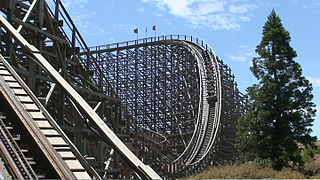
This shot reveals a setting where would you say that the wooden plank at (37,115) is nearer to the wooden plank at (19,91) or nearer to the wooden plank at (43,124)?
the wooden plank at (43,124)

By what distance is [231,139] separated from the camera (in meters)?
31.7

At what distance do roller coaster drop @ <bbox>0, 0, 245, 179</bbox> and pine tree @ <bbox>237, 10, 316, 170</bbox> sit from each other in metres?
4.57

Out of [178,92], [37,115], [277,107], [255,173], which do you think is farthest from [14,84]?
[178,92]

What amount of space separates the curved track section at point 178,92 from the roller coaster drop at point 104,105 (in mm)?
66

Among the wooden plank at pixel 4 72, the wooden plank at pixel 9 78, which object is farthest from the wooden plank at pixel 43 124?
the wooden plank at pixel 4 72

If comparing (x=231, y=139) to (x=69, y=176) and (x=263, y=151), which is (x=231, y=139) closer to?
(x=263, y=151)

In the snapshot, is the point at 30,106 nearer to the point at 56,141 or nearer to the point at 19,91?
the point at 19,91

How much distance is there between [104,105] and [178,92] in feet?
52.7

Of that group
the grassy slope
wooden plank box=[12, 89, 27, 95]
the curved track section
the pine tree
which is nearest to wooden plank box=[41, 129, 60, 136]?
wooden plank box=[12, 89, 27, 95]

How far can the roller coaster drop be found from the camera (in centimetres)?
688

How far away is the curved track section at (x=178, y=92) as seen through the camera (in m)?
30.0

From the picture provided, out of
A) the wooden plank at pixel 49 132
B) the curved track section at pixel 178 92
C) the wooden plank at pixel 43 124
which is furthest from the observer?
the curved track section at pixel 178 92

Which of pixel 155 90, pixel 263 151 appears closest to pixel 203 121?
pixel 155 90

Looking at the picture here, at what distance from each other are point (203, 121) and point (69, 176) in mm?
23739
